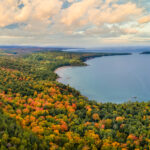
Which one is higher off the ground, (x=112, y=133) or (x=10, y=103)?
(x=10, y=103)

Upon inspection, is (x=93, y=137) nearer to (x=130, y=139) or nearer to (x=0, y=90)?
(x=130, y=139)

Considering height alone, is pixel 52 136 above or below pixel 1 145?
below

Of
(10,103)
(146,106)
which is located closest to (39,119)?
(10,103)

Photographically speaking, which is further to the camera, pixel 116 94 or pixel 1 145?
pixel 116 94

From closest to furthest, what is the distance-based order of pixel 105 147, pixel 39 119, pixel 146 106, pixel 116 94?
pixel 105 147, pixel 39 119, pixel 146 106, pixel 116 94

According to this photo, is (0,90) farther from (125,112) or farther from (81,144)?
(125,112)

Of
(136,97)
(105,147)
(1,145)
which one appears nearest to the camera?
(1,145)

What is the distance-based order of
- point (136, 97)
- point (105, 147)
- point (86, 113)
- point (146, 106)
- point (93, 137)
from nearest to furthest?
point (105, 147) → point (93, 137) → point (86, 113) → point (146, 106) → point (136, 97)

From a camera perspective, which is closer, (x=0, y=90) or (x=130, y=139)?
(x=130, y=139)

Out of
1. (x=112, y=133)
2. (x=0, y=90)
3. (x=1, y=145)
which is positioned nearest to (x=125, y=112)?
(x=112, y=133)
